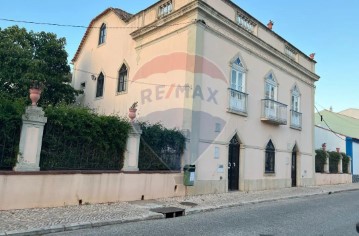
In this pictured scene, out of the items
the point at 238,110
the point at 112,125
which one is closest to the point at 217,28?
A: the point at 238,110

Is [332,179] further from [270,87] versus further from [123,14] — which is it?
[123,14]

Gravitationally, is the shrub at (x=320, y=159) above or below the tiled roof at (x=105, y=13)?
below

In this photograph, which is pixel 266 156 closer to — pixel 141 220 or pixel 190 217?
pixel 190 217

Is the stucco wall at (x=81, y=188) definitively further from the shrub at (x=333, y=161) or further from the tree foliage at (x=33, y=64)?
the shrub at (x=333, y=161)

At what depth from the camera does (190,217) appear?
8633 mm

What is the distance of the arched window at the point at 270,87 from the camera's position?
55.0ft

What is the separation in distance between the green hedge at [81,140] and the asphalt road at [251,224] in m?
2.81

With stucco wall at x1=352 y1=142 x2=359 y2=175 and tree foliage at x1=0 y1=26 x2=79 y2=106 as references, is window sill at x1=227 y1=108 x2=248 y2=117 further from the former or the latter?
stucco wall at x1=352 y1=142 x2=359 y2=175

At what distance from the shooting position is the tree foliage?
1570cm

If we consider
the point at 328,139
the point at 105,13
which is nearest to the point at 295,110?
the point at 328,139

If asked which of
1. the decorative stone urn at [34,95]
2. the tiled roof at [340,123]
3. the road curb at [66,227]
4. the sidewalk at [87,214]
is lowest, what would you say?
the road curb at [66,227]

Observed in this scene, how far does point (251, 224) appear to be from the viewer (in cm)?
777

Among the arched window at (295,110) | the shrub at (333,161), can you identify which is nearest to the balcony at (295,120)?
the arched window at (295,110)

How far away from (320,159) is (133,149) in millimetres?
16231
